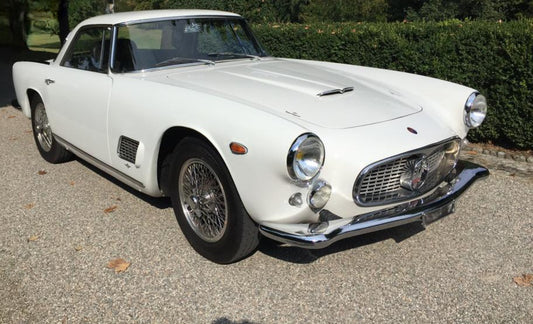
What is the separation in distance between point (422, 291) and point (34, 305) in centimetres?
229

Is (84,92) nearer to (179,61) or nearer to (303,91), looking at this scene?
(179,61)

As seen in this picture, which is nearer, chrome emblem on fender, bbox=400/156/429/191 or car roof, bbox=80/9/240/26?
chrome emblem on fender, bbox=400/156/429/191

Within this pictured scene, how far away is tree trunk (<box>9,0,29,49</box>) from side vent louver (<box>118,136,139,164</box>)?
56.6ft

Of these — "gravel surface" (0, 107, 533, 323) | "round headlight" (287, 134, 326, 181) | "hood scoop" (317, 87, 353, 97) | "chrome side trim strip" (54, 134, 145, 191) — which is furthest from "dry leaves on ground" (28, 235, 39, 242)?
"hood scoop" (317, 87, 353, 97)

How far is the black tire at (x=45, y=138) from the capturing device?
5152 mm

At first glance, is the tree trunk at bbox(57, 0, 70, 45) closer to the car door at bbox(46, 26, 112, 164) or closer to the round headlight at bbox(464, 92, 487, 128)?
the car door at bbox(46, 26, 112, 164)

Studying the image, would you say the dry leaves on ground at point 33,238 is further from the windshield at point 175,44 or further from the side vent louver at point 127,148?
the windshield at point 175,44

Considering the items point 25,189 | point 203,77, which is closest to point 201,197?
point 203,77

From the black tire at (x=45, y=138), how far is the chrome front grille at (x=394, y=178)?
353 cm

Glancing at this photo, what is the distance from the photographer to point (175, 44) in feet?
13.4

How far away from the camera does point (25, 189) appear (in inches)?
183

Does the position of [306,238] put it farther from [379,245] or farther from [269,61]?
[269,61]

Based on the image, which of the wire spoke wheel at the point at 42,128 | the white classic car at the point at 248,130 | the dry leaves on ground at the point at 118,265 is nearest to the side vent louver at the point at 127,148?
the white classic car at the point at 248,130

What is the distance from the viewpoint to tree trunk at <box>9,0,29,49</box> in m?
18.3
